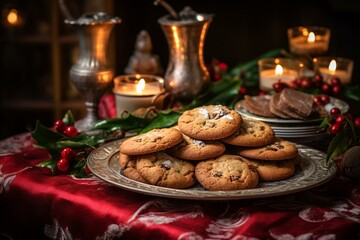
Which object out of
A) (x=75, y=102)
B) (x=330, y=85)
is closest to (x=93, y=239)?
(x=330, y=85)

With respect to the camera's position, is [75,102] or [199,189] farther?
[75,102]

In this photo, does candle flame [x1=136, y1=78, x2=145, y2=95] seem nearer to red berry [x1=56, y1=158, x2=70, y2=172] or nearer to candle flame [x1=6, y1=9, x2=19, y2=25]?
red berry [x1=56, y1=158, x2=70, y2=172]

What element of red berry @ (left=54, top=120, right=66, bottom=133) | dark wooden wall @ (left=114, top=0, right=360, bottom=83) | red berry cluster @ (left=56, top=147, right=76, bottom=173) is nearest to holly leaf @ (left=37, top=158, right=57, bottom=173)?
red berry cluster @ (left=56, top=147, right=76, bottom=173)

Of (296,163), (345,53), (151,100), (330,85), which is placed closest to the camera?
(296,163)

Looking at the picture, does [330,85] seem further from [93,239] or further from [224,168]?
[93,239]

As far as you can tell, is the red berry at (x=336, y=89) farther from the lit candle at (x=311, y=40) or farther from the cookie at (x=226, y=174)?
the cookie at (x=226, y=174)
